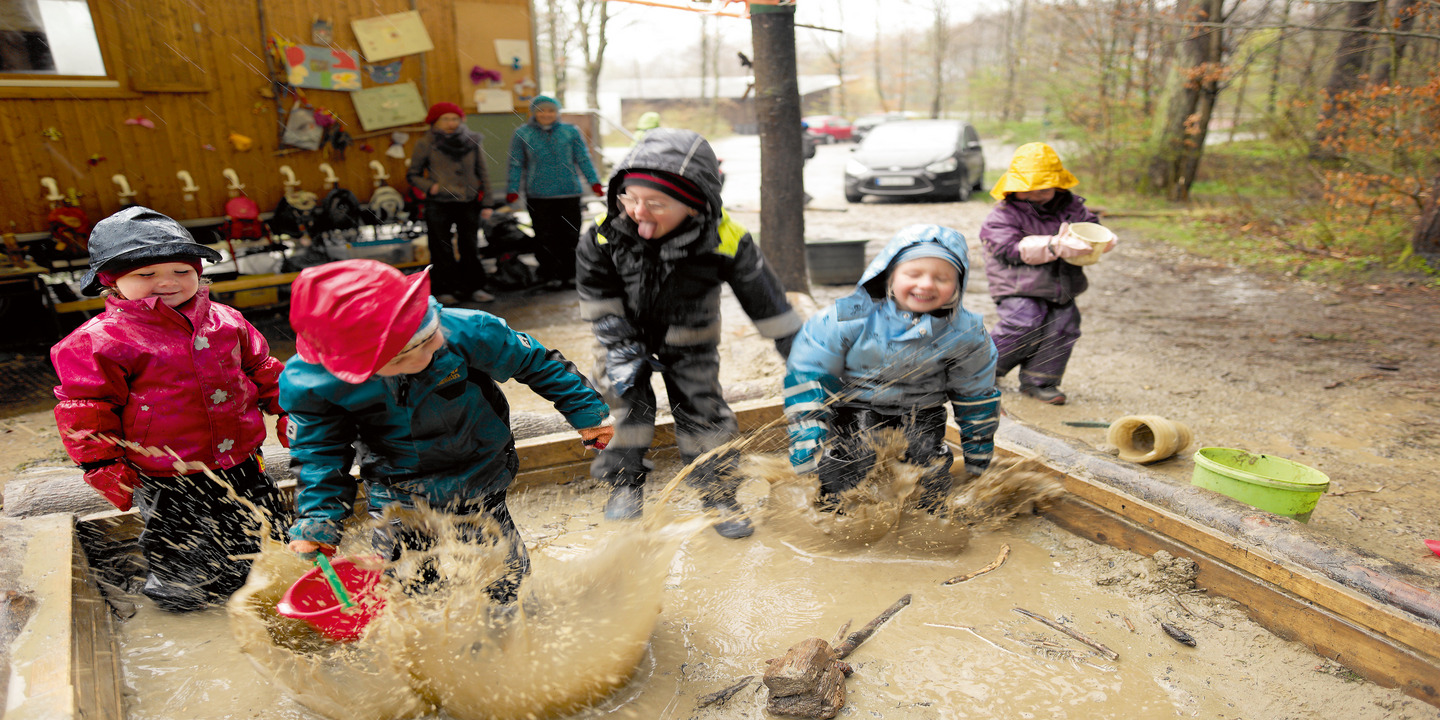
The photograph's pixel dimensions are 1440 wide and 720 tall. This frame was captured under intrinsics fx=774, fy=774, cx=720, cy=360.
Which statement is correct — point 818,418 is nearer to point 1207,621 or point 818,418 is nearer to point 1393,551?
point 1207,621

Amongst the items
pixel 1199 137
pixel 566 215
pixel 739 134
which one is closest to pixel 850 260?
pixel 566 215

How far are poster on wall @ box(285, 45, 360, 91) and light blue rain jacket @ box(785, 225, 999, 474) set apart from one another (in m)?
6.04

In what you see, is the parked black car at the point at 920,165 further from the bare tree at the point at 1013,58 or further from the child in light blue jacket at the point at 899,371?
the child in light blue jacket at the point at 899,371

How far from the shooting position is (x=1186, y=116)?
1348 cm

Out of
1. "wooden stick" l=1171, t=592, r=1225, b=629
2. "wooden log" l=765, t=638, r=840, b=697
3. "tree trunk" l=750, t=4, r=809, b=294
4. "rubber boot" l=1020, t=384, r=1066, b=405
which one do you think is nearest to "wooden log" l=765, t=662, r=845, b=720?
"wooden log" l=765, t=638, r=840, b=697

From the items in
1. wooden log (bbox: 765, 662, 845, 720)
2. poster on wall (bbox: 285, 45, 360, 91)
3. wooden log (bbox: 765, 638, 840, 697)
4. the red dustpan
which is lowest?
wooden log (bbox: 765, 662, 845, 720)

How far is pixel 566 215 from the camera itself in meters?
7.59

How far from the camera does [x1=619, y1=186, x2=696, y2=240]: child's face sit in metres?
2.71

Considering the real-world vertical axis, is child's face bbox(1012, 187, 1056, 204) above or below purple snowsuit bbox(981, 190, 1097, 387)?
above

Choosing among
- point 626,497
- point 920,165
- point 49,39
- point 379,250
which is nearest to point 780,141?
point 379,250

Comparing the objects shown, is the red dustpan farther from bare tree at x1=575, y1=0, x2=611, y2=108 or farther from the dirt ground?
bare tree at x1=575, y1=0, x2=611, y2=108

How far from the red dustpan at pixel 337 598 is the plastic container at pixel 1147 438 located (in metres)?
3.35

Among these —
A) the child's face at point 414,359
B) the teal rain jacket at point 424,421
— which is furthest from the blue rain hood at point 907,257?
the child's face at point 414,359

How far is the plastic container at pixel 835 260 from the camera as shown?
800cm
